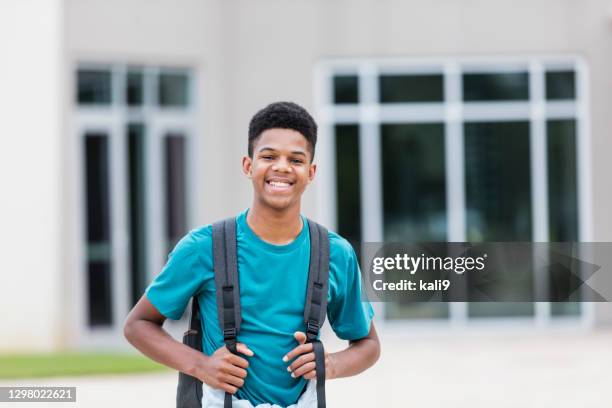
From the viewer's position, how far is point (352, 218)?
14570mm

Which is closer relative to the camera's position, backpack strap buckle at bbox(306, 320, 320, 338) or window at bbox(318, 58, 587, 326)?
backpack strap buckle at bbox(306, 320, 320, 338)

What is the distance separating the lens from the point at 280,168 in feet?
9.43

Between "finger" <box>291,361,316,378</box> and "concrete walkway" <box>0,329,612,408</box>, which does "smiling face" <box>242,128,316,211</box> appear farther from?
"concrete walkway" <box>0,329,612,408</box>

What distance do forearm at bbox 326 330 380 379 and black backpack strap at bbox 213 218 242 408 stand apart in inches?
10.5

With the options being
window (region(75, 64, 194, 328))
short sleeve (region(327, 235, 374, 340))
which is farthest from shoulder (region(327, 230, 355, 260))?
window (region(75, 64, 194, 328))

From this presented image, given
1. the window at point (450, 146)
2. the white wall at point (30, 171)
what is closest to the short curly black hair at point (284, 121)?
the white wall at point (30, 171)

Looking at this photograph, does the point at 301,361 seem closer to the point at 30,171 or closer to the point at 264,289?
the point at 264,289

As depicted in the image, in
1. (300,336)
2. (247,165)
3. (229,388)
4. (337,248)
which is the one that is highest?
(247,165)

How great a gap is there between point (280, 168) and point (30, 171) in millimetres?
10583

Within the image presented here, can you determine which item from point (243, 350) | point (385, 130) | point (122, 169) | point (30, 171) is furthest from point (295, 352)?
point (385, 130)

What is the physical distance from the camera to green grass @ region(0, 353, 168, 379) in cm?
1088

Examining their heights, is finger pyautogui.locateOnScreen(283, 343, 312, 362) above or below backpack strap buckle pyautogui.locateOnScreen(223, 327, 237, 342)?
below

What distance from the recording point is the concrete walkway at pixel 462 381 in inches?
359

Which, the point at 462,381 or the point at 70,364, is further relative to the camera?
the point at 70,364
